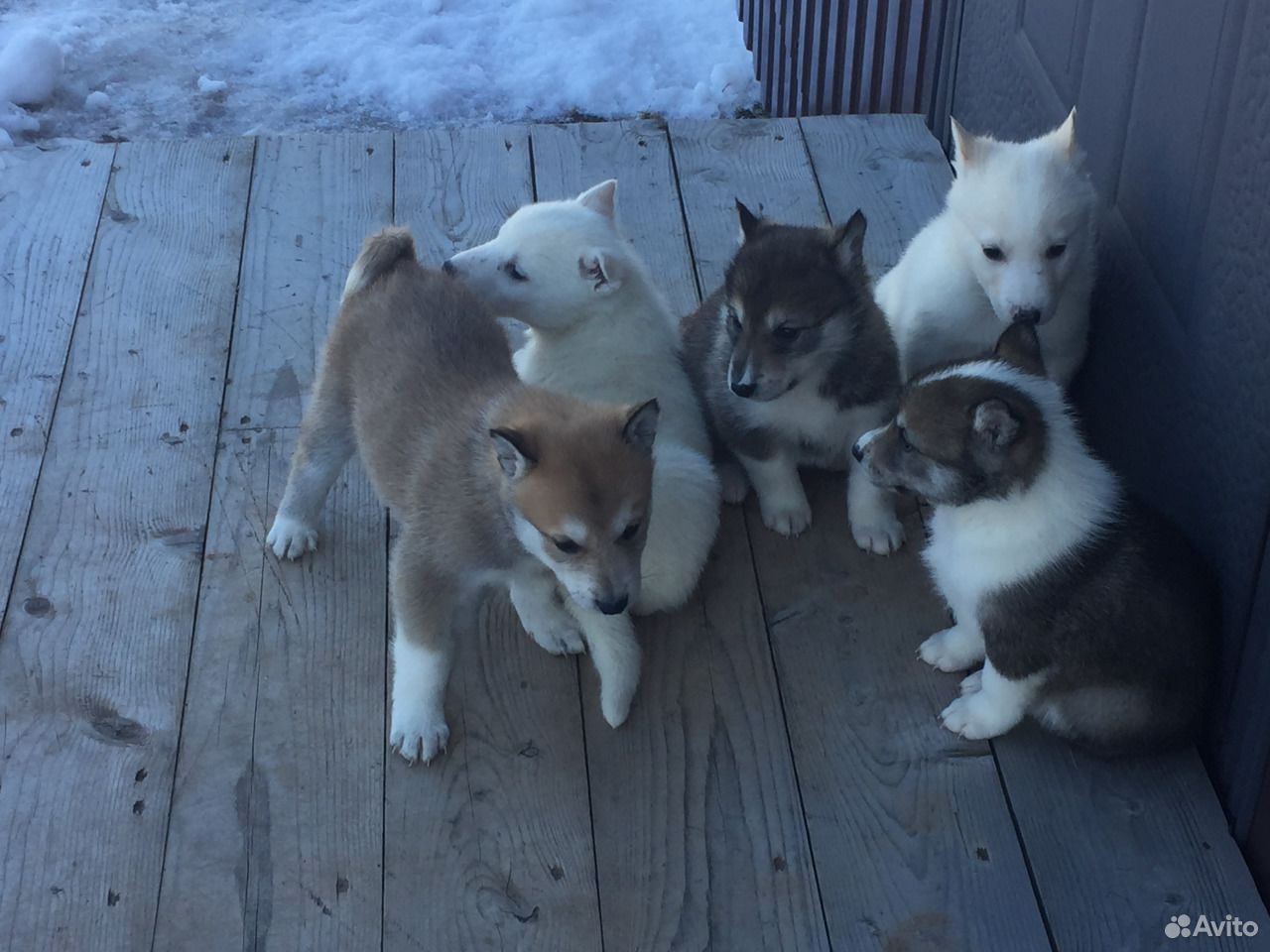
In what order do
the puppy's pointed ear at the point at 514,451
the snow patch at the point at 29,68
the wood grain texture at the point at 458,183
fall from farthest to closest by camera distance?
the snow patch at the point at 29,68 → the wood grain texture at the point at 458,183 → the puppy's pointed ear at the point at 514,451

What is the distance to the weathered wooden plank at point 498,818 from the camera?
2.98 meters

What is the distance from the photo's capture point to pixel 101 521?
3.92 m

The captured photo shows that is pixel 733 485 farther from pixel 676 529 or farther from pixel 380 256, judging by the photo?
pixel 380 256

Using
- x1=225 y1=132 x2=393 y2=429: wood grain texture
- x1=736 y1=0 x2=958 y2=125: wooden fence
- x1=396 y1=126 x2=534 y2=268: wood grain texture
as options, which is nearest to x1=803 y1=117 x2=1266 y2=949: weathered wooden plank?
x1=225 y1=132 x2=393 y2=429: wood grain texture

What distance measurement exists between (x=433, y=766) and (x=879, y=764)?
3.65ft

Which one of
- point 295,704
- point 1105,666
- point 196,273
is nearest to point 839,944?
point 1105,666

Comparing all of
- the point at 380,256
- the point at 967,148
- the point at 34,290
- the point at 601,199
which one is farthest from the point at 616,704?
the point at 34,290

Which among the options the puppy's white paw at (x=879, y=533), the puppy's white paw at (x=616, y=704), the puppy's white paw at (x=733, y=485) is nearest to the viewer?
the puppy's white paw at (x=616, y=704)

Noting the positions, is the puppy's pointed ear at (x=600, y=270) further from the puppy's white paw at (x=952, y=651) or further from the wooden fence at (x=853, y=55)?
Result: the wooden fence at (x=853, y=55)

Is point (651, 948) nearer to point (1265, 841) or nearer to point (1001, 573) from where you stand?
point (1001, 573)

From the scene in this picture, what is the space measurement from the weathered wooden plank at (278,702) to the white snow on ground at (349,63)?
2385 millimetres

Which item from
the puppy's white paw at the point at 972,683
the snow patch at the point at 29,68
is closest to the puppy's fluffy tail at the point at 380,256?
the puppy's white paw at the point at 972,683

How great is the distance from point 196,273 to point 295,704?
82.6 inches

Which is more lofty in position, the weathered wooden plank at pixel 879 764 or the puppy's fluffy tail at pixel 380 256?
the puppy's fluffy tail at pixel 380 256
